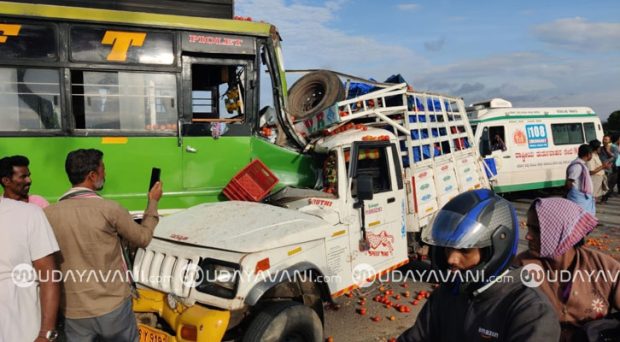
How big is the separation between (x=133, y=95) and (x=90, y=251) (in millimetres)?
2667

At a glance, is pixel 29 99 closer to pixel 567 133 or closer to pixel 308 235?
pixel 308 235

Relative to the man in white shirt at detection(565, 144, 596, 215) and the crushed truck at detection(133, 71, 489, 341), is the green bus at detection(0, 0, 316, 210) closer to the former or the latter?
the crushed truck at detection(133, 71, 489, 341)

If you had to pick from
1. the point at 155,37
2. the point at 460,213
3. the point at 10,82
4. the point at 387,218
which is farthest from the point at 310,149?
the point at 460,213

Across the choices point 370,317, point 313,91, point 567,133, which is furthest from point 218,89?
point 567,133

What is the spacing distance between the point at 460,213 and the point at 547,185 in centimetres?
1517

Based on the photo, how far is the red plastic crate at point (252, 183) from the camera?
5.39 metres

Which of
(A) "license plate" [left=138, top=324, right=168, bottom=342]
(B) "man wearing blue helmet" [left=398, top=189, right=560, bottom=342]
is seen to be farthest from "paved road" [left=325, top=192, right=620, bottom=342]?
(B) "man wearing blue helmet" [left=398, top=189, right=560, bottom=342]

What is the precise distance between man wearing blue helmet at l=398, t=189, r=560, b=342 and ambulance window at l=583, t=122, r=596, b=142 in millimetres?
17338

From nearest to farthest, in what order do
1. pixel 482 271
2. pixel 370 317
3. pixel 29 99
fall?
pixel 482 271, pixel 29 99, pixel 370 317

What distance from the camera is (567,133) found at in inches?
639

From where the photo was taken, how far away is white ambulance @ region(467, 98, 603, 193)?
14.6 meters

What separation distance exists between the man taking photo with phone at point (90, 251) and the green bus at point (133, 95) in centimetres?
216

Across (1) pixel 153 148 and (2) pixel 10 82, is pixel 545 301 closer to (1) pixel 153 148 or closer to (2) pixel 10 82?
(1) pixel 153 148

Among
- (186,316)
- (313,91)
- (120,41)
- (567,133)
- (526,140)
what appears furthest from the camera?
(567,133)
